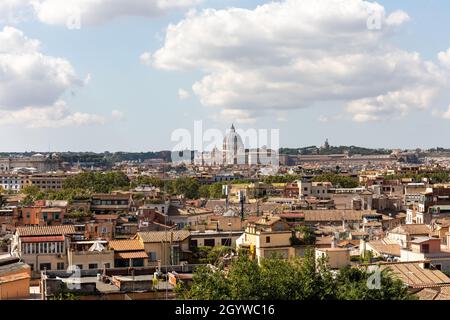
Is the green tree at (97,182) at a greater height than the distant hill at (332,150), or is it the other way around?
the distant hill at (332,150)

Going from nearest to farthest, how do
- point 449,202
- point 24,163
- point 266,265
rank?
point 266,265
point 449,202
point 24,163

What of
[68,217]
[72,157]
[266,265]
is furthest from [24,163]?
[266,265]

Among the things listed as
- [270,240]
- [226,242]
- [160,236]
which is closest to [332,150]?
[226,242]

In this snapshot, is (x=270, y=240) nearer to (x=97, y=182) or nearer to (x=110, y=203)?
(x=110, y=203)

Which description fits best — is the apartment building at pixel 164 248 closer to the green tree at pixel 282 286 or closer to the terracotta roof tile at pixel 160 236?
the terracotta roof tile at pixel 160 236

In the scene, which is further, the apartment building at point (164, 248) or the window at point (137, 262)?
the apartment building at point (164, 248)

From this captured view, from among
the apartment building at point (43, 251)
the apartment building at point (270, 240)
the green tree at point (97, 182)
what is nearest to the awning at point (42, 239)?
the apartment building at point (43, 251)

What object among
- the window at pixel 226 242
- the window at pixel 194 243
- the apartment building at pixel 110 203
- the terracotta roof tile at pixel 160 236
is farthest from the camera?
the apartment building at pixel 110 203

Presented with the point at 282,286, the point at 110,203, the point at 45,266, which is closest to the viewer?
the point at 282,286

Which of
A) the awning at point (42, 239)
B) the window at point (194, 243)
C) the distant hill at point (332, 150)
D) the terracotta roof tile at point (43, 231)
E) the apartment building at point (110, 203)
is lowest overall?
the window at point (194, 243)

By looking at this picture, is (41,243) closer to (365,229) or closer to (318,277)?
(318,277)
